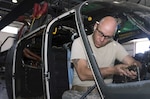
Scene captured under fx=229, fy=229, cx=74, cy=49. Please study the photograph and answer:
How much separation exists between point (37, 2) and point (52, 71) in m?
1.43

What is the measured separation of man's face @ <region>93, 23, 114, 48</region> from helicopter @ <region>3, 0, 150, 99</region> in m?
0.10

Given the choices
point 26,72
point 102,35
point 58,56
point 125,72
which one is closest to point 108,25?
point 102,35

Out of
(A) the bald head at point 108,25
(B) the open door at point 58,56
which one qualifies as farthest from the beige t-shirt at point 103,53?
(B) the open door at point 58,56

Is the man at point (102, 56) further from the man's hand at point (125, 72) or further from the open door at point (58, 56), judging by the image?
the open door at point (58, 56)

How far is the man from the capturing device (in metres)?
1.62

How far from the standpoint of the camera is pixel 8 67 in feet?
10.7

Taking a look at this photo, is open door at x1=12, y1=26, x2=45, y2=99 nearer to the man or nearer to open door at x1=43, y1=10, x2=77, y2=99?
open door at x1=43, y1=10, x2=77, y2=99

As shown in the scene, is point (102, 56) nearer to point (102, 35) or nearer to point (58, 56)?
point (102, 35)

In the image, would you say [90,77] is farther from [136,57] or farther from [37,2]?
[37,2]

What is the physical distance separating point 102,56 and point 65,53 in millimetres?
821

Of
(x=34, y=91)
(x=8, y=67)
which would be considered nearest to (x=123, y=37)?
(x=34, y=91)

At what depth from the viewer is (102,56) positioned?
199 cm

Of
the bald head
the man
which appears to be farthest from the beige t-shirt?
the bald head

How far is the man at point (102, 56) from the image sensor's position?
5.32 ft
